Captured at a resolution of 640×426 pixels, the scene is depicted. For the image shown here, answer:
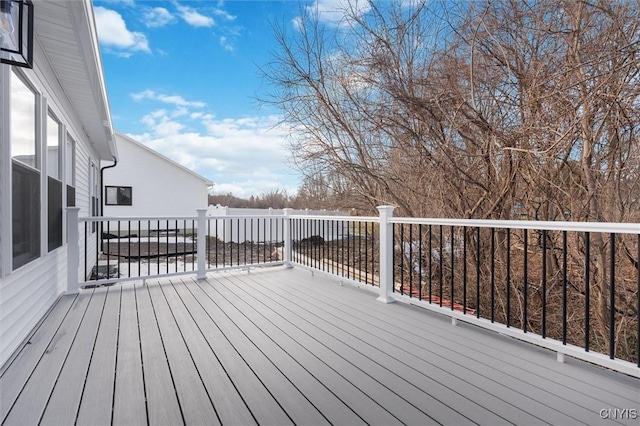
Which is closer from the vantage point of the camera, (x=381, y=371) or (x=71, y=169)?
(x=381, y=371)

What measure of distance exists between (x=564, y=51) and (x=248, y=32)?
16.2ft

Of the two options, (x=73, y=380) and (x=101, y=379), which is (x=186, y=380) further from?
(x=73, y=380)

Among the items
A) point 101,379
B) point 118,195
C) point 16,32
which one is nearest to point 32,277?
point 101,379

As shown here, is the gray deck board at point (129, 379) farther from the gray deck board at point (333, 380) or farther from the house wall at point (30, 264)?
the gray deck board at point (333, 380)

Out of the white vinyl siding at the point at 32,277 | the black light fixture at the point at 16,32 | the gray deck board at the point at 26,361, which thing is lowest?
the gray deck board at the point at 26,361

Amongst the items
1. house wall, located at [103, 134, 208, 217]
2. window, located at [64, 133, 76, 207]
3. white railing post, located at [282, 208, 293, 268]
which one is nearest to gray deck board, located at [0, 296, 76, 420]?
window, located at [64, 133, 76, 207]

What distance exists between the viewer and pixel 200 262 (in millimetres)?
4488

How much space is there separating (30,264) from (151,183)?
1309 centimetres

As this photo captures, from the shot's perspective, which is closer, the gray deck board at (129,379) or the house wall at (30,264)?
the gray deck board at (129,379)

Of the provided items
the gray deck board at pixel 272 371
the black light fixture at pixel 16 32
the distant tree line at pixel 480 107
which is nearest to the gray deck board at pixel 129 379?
the gray deck board at pixel 272 371

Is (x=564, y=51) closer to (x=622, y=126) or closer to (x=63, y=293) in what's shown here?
(x=622, y=126)

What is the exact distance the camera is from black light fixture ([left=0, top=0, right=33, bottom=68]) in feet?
5.69

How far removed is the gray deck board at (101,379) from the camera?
1529mm

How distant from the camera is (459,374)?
1913 millimetres
